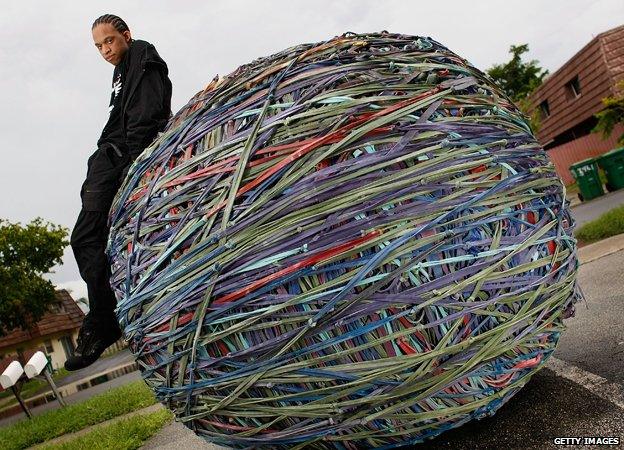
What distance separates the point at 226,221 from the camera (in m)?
1.83

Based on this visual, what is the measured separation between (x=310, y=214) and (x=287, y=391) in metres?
0.60

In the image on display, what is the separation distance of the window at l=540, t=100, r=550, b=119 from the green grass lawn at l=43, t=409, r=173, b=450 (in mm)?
29469

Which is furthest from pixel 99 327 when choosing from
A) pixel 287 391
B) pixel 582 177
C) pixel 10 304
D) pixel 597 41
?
pixel 10 304

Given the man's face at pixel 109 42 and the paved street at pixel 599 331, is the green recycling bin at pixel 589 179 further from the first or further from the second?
the man's face at pixel 109 42

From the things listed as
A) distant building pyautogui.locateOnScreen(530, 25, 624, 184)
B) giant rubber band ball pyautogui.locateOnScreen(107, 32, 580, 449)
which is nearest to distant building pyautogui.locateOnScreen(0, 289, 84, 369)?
distant building pyautogui.locateOnScreen(530, 25, 624, 184)

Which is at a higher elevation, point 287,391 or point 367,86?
point 367,86

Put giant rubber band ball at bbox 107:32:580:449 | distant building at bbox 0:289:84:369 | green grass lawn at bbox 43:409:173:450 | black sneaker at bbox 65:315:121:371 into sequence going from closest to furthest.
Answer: giant rubber band ball at bbox 107:32:580:449 → black sneaker at bbox 65:315:121:371 → green grass lawn at bbox 43:409:173:450 → distant building at bbox 0:289:84:369

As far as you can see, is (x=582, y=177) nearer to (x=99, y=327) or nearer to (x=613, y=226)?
(x=613, y=226)

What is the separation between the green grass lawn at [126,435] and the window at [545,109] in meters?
29.5

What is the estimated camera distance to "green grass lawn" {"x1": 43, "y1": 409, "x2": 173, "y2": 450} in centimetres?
386

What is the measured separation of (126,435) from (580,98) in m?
25.4

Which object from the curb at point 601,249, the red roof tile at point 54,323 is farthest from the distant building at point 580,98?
the red roof tile at point 54,323

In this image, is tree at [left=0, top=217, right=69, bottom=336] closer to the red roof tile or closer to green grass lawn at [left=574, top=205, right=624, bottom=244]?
the red roof tile

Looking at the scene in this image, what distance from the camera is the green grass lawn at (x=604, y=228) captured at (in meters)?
7.24
